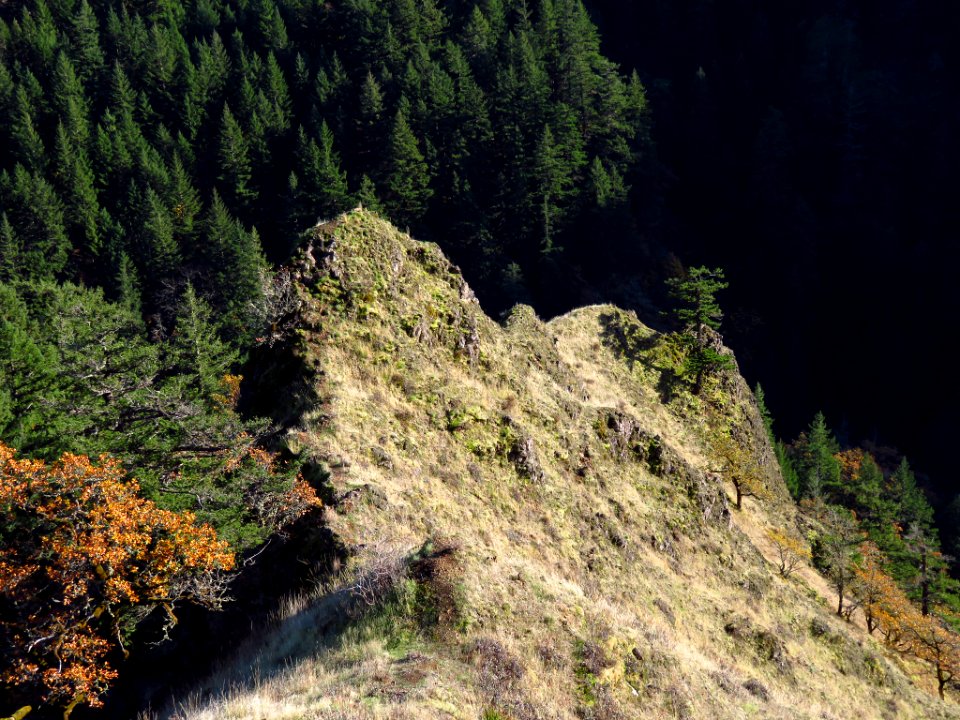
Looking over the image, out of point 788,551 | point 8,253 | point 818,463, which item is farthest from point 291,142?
point 788,551

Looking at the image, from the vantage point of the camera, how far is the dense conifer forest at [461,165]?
7538 centimetres

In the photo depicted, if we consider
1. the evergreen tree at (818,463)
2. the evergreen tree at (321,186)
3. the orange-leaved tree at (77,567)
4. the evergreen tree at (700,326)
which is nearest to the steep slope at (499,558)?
the orange-leaved tree at (77,567)

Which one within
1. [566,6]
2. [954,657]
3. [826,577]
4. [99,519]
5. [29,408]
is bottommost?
[954,657]

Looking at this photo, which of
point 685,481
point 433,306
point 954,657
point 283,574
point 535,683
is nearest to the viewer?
point 535,683

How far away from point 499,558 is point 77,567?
28.5 ft

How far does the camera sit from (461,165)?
9925 centimetres

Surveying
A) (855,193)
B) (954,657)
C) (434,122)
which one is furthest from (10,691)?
(855,193)

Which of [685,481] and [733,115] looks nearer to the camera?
[685,481]

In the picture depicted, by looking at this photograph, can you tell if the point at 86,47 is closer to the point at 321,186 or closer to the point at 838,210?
the point at 321,186

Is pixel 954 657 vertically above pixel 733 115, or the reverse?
pixel 733 115

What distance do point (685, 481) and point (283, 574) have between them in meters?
23.1

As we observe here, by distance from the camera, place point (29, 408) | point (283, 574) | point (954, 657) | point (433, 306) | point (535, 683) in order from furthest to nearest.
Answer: point (954, 657) < point (433, 306) < point (29, 408) < point (283, 574) < point (535, 683)

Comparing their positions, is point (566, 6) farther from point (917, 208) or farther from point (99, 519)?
point (99, 519)

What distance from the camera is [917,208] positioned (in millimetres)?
113250
